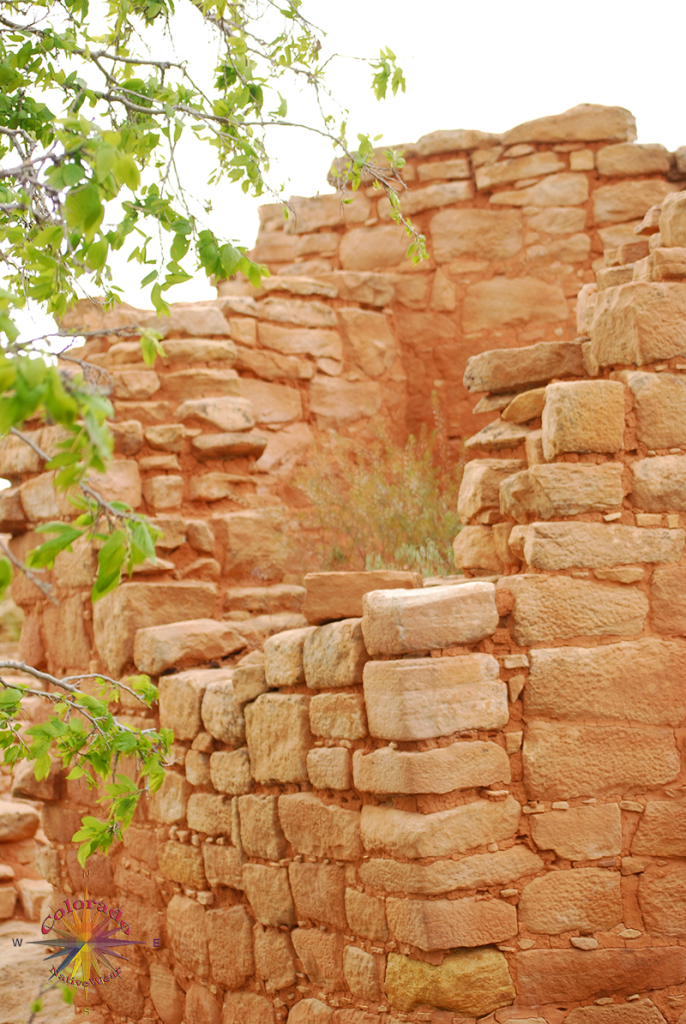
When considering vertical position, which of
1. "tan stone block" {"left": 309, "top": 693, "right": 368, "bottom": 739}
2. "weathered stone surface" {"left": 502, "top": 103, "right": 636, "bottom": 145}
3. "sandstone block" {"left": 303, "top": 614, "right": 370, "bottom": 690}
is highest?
"weathered stone surface" {"left": 502, "top": 103, "right": 636, "bottom": 145}

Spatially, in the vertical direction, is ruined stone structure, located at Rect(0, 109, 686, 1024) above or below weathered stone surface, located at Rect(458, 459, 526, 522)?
below

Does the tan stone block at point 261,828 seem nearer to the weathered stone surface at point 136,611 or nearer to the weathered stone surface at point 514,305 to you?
the weathered stone surface at point 136,611

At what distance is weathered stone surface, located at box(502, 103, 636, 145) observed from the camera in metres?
6.40

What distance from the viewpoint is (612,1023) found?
326cm

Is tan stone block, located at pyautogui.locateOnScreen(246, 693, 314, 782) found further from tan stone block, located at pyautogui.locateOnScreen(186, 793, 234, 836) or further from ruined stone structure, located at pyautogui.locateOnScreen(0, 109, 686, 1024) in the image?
tan stone block, located at pyautogui.locateOnScreen(186, 793, 234, 836)

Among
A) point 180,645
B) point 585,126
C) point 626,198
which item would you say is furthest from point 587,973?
point 585,126

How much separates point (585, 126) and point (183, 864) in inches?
200

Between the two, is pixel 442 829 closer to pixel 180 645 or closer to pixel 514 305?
pixel 180 645

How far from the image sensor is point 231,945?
3926 mm

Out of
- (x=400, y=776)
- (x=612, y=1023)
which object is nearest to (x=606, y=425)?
(x=400, y=776)

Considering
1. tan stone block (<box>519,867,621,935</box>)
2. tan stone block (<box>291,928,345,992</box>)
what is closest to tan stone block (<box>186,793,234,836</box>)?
tan stone block (<box>291,928,345,992</box>)

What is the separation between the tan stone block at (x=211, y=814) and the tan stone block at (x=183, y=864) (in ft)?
0.38

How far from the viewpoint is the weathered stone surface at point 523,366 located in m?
3.76

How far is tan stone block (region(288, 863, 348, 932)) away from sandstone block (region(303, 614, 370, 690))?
65cm
